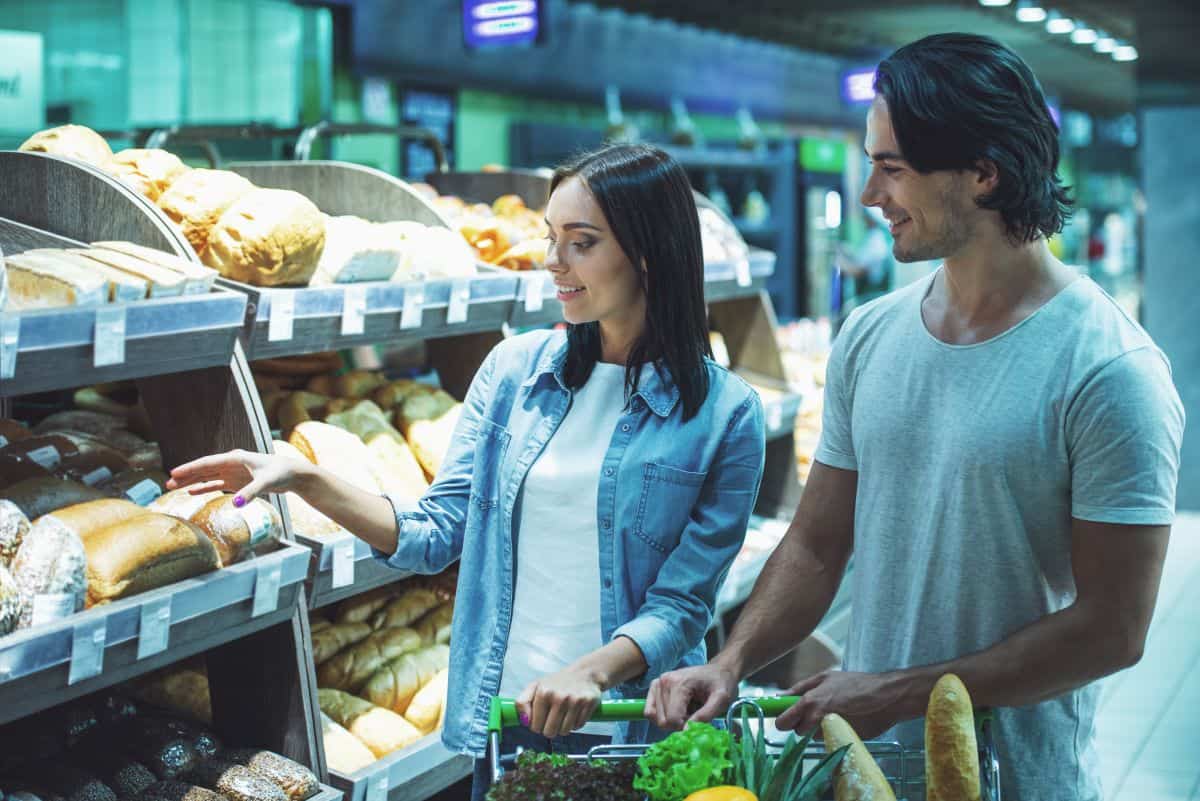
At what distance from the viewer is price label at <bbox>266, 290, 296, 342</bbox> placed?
2.27m

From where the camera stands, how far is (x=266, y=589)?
2043mm

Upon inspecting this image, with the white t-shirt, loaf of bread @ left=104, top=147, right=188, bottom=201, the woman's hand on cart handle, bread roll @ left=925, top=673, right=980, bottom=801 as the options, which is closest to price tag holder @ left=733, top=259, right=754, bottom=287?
loaf of bread @ left=104, top=147, right=188, bottom=201

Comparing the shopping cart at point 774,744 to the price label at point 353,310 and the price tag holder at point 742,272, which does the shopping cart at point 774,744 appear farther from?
the price tag holder at point 742,272

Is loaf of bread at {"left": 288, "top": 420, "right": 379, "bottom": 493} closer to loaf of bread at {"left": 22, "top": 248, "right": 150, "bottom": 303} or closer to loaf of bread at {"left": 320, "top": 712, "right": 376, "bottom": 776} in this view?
loaf of bread at {"left": 320, "top": 712, "right": 376, "bottom": 776}

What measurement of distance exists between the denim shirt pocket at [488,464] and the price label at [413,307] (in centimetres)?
66

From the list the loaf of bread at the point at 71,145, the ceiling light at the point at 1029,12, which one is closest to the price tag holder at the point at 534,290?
the loaf of bread at the point at 71,145

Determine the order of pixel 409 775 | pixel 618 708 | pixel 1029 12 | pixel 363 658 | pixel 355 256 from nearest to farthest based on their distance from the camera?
pixel 618 708 → pixel 409 775 → pixel 355 256 → pixel 363 658 → pixel 1029 12

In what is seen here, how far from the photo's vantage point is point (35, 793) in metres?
2.00

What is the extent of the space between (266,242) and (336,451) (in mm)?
530

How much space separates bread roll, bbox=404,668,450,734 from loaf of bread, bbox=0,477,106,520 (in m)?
0.90

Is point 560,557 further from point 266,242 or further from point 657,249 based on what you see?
point 266,242

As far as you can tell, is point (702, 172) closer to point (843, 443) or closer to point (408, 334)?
point (408, 334)

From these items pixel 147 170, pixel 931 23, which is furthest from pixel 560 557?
pixel 931 23

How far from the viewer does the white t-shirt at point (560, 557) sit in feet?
6.18
